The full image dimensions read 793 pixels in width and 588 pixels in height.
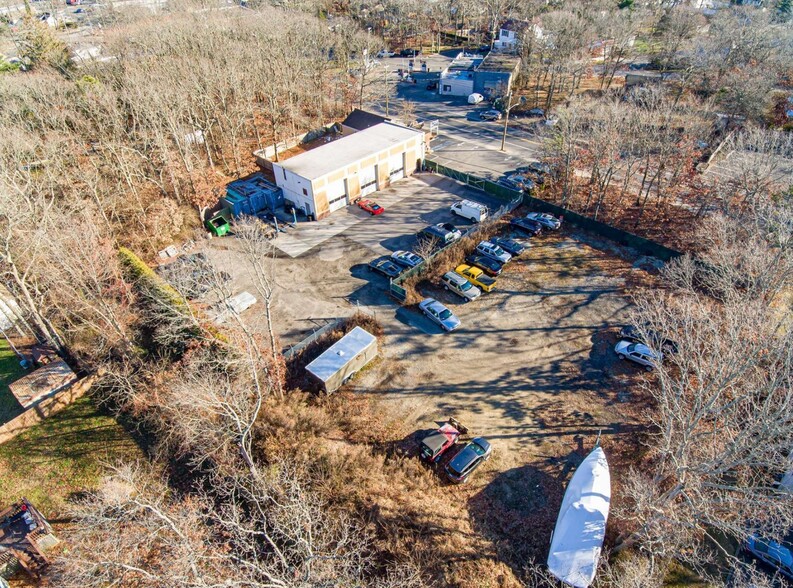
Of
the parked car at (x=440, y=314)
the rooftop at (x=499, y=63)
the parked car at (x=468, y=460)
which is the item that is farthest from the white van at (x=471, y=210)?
the rooftop at (x=499, y=63)

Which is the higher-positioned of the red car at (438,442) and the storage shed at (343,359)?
the storage shed at (343,359)

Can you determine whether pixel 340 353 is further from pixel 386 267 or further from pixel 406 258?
pixel 406 258

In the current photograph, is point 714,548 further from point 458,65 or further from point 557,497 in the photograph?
point 458,65

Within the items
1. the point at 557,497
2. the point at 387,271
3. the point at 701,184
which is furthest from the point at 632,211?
the point at 557,497

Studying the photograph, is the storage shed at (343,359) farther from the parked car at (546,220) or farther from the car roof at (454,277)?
the parked car at (546,220)

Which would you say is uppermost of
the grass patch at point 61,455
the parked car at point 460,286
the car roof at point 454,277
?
the car roof at point 454,277

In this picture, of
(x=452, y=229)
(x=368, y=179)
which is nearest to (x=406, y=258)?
(x=452, y=229)
